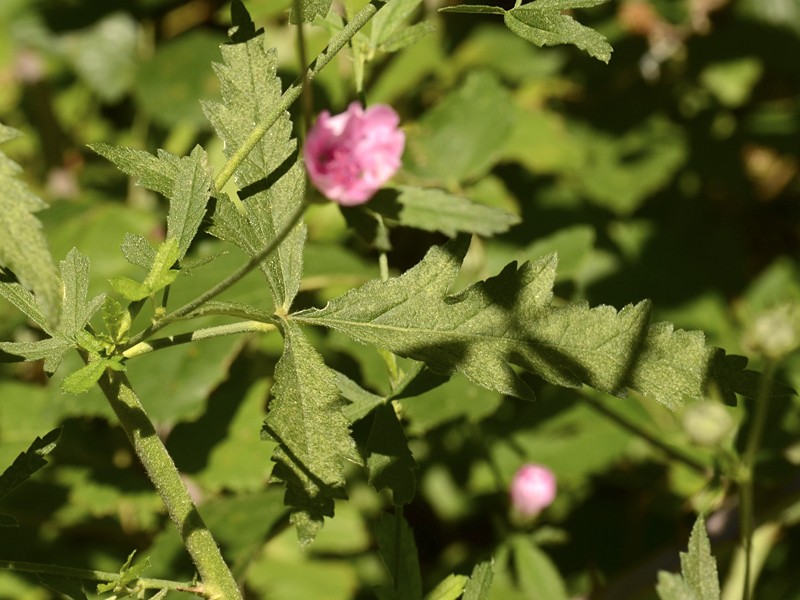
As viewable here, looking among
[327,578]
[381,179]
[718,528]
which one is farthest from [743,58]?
[381,179]

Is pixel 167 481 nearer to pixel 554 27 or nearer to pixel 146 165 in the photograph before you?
pixel 146 165

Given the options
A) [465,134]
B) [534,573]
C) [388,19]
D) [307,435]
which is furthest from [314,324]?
[465,134]

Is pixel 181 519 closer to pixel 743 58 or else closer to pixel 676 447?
pixel 676 447

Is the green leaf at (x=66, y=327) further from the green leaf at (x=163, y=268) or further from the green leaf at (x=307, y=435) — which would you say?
the green leaf at (x=307, y=435)

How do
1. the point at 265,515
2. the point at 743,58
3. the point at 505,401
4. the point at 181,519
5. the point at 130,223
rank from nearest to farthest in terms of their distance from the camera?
the point at 181,519 < the point at 265,515 < the point at 505,401 < the point at 130,223 < the point at 743,58

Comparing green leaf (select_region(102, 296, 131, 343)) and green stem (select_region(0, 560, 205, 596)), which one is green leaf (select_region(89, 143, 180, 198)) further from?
green stem (select_region(0, 560, 205, 596))
